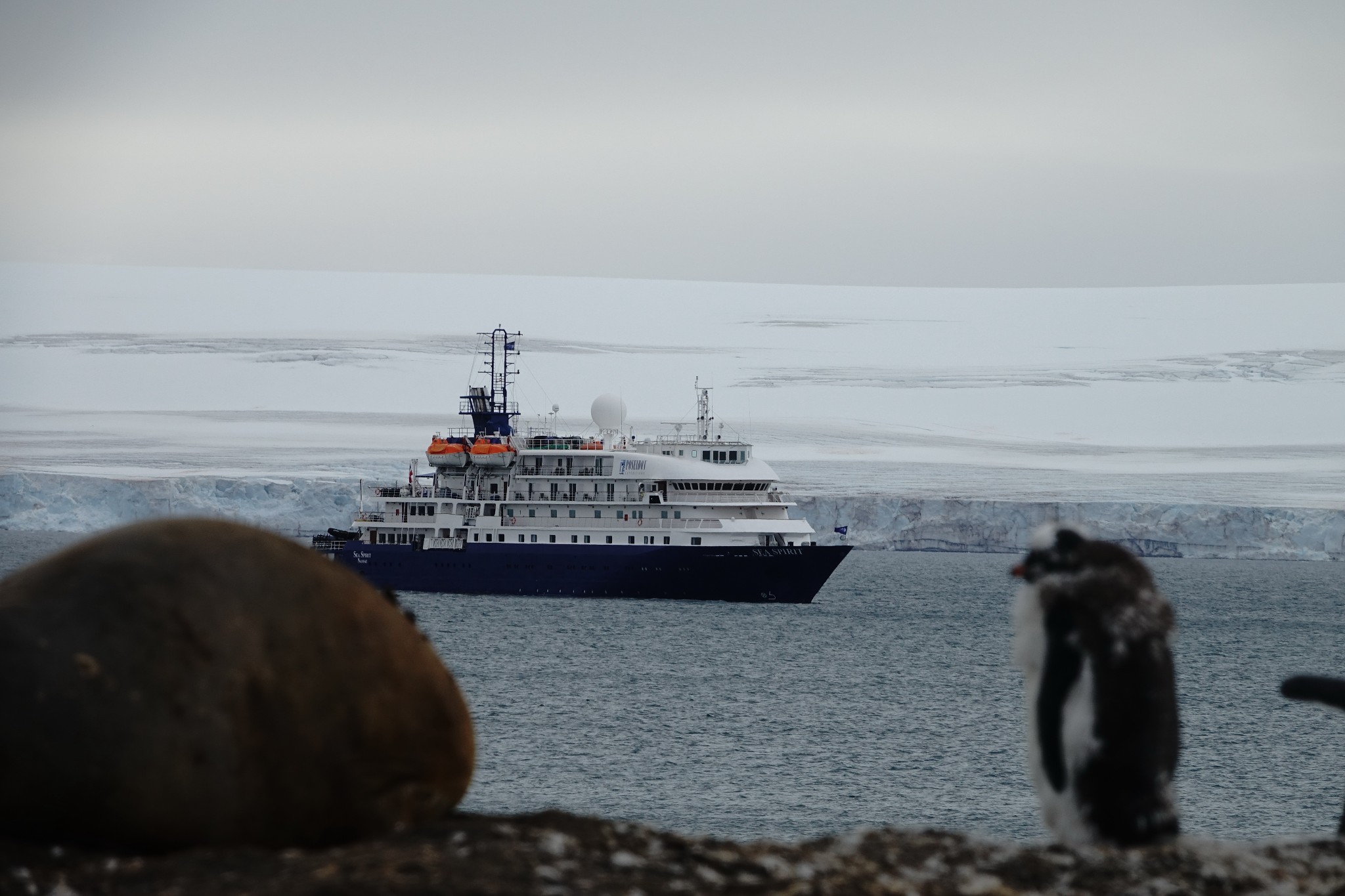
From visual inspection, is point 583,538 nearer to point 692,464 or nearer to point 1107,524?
point 692,464

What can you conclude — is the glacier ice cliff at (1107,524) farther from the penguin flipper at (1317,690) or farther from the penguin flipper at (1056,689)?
the penguin flipper at (1056,689)

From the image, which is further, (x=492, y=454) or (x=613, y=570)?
(x=492, y=454)

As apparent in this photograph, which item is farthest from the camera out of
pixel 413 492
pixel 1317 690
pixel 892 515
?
pixel 892 515

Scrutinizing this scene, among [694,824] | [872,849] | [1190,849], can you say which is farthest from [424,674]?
[694,824]

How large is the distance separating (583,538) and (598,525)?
879 mm

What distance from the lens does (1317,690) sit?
7711mm

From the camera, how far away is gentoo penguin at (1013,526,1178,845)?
6.71 meters

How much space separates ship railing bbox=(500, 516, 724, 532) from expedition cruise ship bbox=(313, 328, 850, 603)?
46mm

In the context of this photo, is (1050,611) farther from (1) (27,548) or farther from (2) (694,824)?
(1) (27,548)

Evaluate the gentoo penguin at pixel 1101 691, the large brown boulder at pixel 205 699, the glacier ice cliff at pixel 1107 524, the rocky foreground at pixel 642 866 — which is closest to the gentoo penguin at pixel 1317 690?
the rocky foreground at pixel 642 866

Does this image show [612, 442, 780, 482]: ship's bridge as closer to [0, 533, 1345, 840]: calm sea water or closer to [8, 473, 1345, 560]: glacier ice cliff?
[0, 533, 1345, 840]: calm sea water

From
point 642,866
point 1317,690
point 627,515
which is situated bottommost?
point 627,515

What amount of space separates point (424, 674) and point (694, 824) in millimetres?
17255

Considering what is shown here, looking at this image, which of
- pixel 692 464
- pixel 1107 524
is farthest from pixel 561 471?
pixel 1107 524
